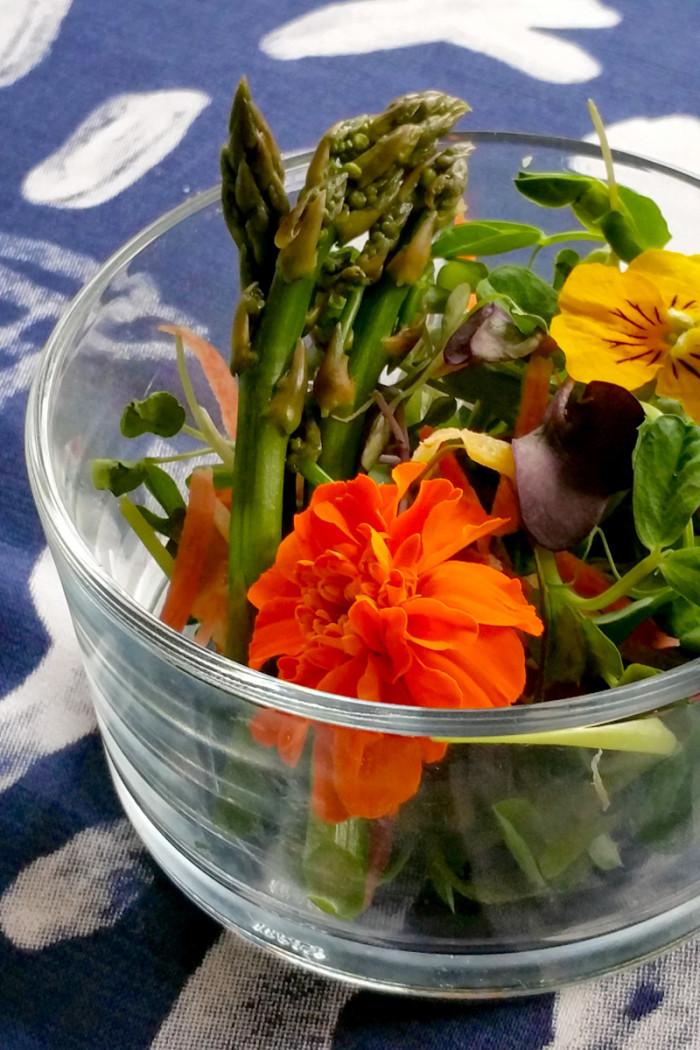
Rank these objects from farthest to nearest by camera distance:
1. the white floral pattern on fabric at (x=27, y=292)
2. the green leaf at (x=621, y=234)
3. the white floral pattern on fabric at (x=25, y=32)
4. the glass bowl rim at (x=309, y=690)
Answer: the white floral pattern on fabric at (x=25, y=32) < the white floral pattern on fabric at (x=27, y=292) < the green leaf at (x=621, y=234) < the glass bowl rim at (x=309, y=690)

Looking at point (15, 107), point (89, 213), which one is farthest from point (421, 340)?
point (15, 107)

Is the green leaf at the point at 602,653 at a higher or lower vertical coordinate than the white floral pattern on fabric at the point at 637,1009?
higher

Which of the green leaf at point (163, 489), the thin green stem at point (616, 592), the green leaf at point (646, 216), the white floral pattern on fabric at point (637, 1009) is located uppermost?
the green leaf at point (646, 216)

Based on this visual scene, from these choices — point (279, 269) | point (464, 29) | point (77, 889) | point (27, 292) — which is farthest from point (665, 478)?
point (464, 29)

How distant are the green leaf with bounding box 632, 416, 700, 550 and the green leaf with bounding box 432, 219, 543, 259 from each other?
0.12 m

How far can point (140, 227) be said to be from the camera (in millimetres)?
625

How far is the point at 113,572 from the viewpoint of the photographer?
0.41 m

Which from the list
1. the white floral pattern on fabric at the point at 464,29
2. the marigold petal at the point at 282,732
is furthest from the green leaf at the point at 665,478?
the white floral pattern on fabric at the point at 464,29

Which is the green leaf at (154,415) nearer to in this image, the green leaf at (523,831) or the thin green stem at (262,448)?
the thin green stem at (262,448)

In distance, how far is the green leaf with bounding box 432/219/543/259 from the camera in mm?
375

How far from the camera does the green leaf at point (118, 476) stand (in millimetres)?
369

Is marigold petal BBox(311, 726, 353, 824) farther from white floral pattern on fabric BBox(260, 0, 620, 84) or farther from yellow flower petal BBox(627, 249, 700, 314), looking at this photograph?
white floral pattern on fabric BBox(260, 0, 620, 84)

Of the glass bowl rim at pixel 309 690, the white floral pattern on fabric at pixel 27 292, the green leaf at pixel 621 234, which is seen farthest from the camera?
the white floral pattern on fabric at pixel 27 292

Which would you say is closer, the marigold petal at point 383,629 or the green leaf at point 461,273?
the marigold petal at point 383,629
